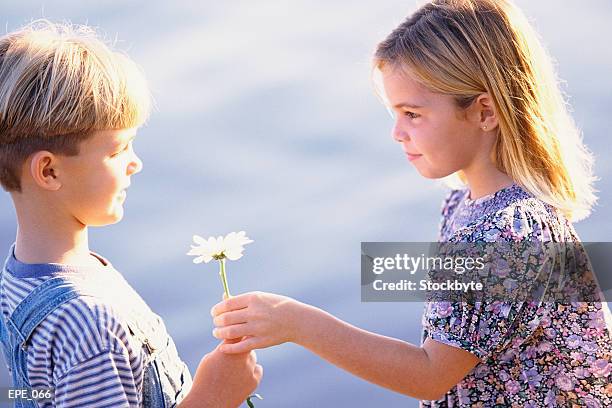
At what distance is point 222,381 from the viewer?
65.9 inches

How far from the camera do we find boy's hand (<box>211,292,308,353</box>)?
1699mm

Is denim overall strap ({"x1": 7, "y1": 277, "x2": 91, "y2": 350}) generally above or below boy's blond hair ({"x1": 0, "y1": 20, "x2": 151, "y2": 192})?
below

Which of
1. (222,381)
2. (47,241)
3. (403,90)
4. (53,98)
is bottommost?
(222,381)

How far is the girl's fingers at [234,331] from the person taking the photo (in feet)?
5.56

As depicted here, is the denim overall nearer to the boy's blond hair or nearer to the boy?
the boy

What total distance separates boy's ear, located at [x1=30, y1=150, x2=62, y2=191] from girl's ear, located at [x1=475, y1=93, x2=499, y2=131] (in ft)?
2.53

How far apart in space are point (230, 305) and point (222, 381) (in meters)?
0.13

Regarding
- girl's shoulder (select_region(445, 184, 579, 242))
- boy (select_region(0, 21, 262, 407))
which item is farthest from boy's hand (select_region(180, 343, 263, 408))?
girl's shoulder (select_region(445, 184, 579, 242))

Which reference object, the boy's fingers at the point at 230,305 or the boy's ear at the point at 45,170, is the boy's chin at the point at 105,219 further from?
the boy's fingers at the point at 230,305

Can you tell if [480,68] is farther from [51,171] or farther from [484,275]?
[51,171]

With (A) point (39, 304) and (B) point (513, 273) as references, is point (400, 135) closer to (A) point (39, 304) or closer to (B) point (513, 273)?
(B) point (513, 273)

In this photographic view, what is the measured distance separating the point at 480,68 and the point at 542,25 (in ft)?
7.60

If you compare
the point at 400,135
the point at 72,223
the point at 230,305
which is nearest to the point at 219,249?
the point at 230,305

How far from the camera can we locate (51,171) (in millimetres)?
1623
